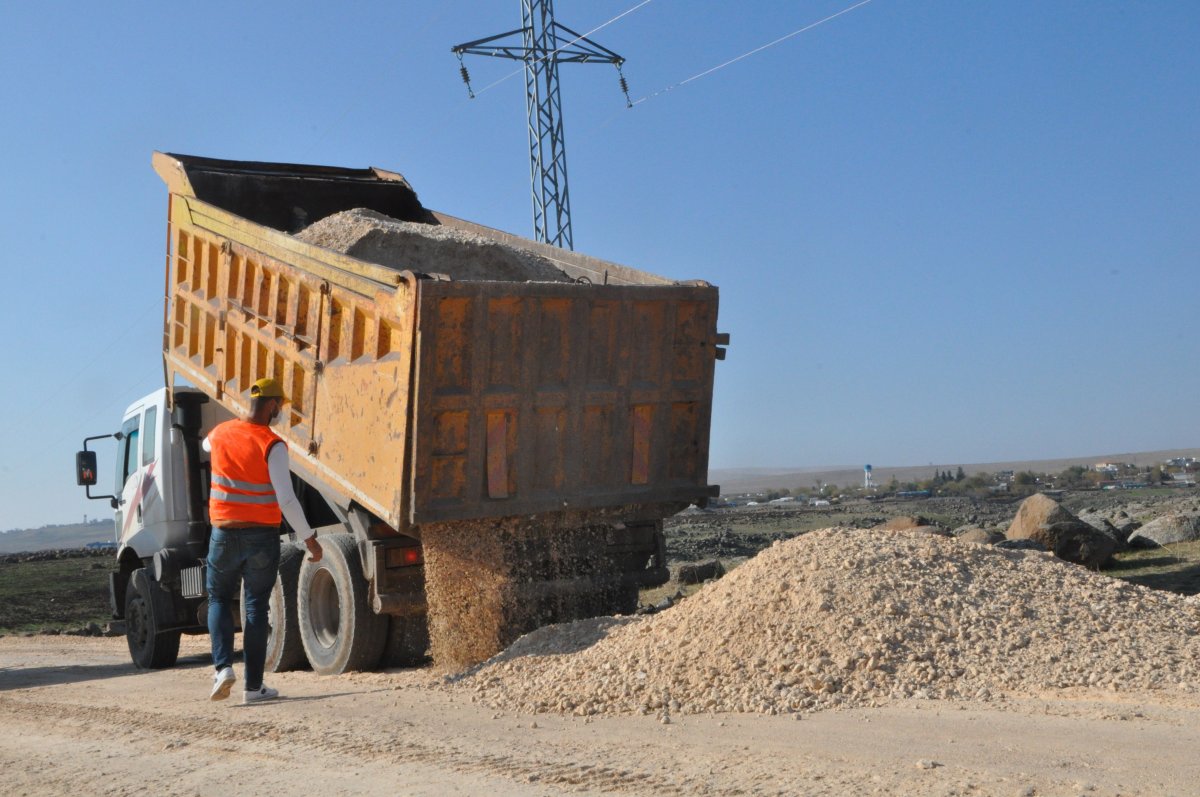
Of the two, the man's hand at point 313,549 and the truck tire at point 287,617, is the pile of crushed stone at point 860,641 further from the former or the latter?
the truck tire at point 287,617

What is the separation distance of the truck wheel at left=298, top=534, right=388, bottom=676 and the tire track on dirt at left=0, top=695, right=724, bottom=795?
1364 mm

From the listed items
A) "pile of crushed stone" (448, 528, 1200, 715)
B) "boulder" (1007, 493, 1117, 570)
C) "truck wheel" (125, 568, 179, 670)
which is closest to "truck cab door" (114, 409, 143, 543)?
"truck wheel" (125, 568, 179, 670)

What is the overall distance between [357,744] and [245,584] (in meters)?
1.93

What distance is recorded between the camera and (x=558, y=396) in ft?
25.5

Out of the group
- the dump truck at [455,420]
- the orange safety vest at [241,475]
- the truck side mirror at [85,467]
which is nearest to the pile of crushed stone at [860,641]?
the dump truck at [455,420]

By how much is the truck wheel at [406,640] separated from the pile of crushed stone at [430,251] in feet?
7.90

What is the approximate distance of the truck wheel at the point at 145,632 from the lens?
1027 centimetres

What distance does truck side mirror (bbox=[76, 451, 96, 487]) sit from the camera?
37.3 feet

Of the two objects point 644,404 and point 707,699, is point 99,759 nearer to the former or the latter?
point 707,699

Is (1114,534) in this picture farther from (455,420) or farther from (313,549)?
(313,549)

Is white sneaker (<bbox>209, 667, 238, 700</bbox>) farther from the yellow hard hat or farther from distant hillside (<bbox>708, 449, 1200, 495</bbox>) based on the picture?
distant hillside (<bbox>708, 449, 1200, 495</bbox>)

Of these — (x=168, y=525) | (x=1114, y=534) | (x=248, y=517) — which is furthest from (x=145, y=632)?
(x=1114, y=534)

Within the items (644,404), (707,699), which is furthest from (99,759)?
(644,404)

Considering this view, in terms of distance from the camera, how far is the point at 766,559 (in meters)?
7.26
